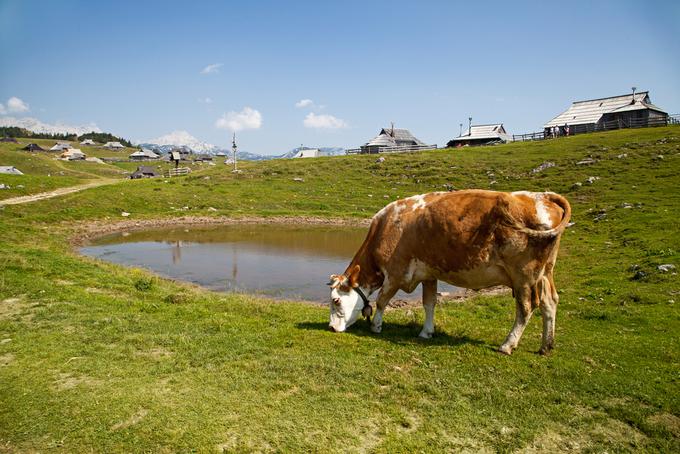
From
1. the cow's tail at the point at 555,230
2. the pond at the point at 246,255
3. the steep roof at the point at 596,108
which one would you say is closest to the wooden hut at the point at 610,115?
the steep roof at the point at 596,108

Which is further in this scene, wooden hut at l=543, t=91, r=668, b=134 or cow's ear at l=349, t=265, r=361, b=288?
wooden hut at l=543, t=91, r=668, b=134

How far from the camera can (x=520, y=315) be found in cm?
875

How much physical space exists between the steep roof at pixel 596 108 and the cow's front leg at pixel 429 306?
2817 inches

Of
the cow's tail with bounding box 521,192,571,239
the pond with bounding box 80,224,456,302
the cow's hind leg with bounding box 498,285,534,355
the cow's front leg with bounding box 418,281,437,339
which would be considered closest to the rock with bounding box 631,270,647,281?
the pond with bounding box 80,224,456,302

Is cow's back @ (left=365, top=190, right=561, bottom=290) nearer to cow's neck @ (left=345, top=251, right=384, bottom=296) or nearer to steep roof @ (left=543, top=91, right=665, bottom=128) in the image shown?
cow's neck @ (left=345, top=251, right=384, bottom=296)

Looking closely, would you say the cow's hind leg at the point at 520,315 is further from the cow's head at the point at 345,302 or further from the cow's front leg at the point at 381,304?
the cow's head at the point at 345,302

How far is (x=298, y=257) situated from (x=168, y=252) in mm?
7658

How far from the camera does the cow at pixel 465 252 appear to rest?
8.42m

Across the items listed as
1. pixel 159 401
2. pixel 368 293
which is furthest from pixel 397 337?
pixel 159 401

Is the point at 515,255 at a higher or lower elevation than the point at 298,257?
higher

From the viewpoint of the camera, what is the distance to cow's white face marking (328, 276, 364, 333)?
33.0 ft

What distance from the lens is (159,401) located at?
22.6 ft

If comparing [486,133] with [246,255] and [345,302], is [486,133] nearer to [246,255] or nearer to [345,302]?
[246,255]

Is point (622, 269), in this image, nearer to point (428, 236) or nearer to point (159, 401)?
point (428, 236)
